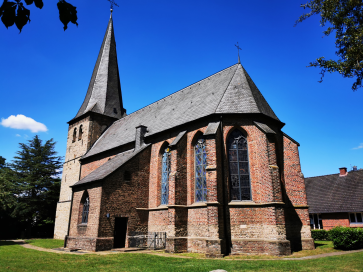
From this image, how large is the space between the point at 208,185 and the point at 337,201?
18.4 meters

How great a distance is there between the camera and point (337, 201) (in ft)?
82.9

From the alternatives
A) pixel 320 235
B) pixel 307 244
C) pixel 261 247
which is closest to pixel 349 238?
pixel 307 244

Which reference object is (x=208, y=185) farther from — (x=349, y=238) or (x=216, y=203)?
(x=349, y=238)

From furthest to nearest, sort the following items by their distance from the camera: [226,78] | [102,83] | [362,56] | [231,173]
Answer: [102,83], [226,78], [231,173], [362,56]

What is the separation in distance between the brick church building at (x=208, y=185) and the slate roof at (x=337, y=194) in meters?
12.5

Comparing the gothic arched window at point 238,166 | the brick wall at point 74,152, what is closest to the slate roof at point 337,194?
the gothic arched window at point 238,166

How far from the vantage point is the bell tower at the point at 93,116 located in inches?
1040

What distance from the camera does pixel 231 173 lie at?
14609 mm

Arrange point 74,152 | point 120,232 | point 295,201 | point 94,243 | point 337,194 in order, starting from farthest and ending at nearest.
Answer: point 74,152 → point 337,194 → point 120,232 → point 295,201 → point 94,243

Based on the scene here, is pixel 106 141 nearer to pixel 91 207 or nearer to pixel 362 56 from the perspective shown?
pixel 91 207

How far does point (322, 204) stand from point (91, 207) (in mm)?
22125

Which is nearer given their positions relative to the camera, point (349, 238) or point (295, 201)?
point (349, 238)

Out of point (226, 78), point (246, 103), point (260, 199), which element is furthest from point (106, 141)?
point (260, 199)

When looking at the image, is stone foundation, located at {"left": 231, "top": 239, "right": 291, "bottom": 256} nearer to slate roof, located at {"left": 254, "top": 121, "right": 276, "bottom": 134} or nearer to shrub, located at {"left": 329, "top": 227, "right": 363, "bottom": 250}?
shrub, located at {"left": 329, "top": 227, "right": 363, "bottom": 250}
